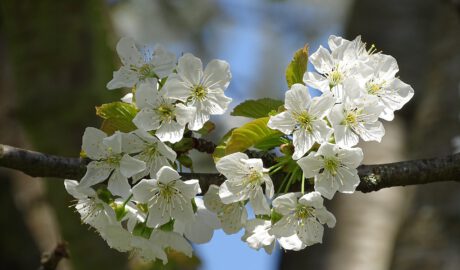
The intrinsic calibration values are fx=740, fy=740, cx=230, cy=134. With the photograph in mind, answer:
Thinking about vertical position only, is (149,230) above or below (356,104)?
below

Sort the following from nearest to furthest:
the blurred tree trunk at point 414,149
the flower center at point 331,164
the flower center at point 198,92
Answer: the flower center at point 331,164 → the flower center at point 198,92 → the blurred tree trunk at point 414,149

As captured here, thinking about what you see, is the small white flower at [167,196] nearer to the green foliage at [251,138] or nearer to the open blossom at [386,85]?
the green foliage at [251,138]

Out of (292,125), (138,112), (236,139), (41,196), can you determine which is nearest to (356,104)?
(292,125)

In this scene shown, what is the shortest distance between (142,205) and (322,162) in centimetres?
35

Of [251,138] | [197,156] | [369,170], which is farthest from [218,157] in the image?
[197,156]

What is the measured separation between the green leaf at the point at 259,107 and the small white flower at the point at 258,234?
205mm

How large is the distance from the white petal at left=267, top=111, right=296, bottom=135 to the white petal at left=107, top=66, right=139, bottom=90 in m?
0.28

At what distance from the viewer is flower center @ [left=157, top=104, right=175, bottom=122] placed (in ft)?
4.18

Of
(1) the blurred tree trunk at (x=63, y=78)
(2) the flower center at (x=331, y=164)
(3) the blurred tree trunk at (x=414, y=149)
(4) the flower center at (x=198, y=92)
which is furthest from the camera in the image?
(1) the blurred tree trunk at (x=63, y=78)

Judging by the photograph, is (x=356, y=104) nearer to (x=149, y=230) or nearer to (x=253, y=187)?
(x=253, y=187)

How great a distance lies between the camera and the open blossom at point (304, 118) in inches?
50.1

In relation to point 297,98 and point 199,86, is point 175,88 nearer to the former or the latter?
point 199,86

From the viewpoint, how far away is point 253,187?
1286 millimetres

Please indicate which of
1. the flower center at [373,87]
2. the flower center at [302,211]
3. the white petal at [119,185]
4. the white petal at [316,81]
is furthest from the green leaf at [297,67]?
the white petal at [119,185]
